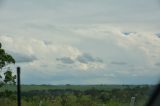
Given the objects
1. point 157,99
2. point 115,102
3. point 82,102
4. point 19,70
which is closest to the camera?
point 157,99

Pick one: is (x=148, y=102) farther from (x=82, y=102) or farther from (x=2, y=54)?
(x=82, y=102)

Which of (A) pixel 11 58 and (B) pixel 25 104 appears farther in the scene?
(B) pixel 25 104

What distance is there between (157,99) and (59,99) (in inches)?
1388

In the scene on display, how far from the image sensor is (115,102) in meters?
31.7

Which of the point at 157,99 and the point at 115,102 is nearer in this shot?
the point at 157,99

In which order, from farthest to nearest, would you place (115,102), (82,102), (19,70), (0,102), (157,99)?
(82,102), (115,102), (0,102), (19,70), (157,99)

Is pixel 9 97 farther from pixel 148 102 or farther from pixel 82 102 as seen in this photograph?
pixel 148 102

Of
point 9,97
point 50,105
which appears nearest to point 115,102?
point 50,105

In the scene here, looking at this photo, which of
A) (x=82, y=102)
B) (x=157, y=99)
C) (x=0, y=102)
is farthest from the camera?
Result: (x=82, y=102)

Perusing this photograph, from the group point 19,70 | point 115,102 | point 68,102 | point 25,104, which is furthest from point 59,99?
point 19,70

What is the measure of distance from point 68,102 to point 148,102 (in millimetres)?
34712

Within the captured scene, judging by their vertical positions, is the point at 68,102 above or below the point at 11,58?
below

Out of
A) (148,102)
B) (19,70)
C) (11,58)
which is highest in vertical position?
(11,58)

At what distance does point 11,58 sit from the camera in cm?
2919
